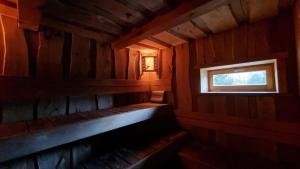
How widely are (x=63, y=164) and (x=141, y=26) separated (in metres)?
1.54

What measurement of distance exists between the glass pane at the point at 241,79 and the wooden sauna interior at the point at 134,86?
15 mm

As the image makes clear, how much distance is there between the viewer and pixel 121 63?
2238 mm

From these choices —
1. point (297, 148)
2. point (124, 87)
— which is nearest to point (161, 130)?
point (124, 87)

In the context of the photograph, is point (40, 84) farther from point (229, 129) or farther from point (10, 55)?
point (229, 129)

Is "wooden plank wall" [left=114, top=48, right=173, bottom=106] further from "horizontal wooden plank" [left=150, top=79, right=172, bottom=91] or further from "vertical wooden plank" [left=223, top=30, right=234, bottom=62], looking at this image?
"vertical wooden plank" [left=223, top=30, right=234, bottom=62]

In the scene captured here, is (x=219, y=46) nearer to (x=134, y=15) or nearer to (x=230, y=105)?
(x=230, y=105)

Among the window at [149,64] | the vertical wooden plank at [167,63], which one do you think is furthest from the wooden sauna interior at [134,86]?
the window at [149,64]

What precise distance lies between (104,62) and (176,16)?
1.19 meters

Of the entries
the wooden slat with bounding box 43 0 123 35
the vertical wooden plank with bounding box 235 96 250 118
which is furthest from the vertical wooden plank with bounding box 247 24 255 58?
the wooden slat with bounding box 43 0 123 35

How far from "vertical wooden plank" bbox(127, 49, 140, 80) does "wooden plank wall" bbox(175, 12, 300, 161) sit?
2.37 feet

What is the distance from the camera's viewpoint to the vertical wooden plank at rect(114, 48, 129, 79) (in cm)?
217

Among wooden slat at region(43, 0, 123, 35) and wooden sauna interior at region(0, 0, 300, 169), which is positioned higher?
wooden slat at region(43, 0, 123, 35)

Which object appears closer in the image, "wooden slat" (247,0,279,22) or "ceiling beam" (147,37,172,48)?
"wooden slat" (247,0,279,22)

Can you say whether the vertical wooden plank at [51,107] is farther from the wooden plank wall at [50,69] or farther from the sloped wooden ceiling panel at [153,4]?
the sloped wooden ceiling panel at [153,4]
